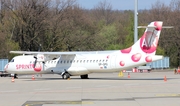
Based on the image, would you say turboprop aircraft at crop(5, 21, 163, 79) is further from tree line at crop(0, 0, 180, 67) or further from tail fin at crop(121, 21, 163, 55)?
tree line at crop(0, 0, 180, 67)

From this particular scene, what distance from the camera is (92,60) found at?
131ft

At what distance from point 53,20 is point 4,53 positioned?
36.5 ft

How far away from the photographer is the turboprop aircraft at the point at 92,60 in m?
37.2

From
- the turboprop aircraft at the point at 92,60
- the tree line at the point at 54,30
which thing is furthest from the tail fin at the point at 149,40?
the tree line at the point at 54,30

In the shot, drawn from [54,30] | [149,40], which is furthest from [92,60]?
[54,30]

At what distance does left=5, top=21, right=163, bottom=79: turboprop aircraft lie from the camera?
122 feet

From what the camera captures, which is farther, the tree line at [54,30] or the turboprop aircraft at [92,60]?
the tree line at [54,30]

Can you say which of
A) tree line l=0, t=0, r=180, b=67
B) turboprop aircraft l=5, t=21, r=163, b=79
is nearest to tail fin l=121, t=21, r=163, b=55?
turboprop aircraft l=5, t=21, r=163, b=79

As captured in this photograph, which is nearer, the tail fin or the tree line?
the tail fin

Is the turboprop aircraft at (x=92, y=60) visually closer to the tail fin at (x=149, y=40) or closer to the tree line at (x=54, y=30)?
the tail fin at (x=149, y=40)

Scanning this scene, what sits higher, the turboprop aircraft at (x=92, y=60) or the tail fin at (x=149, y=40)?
the tail fin at (x=149, y=40)

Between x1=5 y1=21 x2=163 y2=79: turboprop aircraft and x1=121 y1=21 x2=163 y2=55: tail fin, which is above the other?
x1=121 y1=21 x2=163 y2=55: tail fin

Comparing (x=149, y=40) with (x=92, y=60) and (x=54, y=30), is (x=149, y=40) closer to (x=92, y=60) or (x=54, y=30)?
(x=92, y=60)

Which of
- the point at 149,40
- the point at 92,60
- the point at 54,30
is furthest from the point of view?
the point at 54,30
